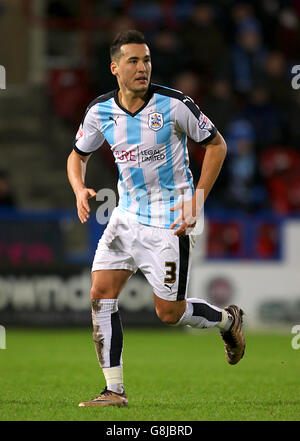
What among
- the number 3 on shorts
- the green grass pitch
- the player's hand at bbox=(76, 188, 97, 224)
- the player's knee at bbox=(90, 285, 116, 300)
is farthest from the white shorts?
the green grass pitch

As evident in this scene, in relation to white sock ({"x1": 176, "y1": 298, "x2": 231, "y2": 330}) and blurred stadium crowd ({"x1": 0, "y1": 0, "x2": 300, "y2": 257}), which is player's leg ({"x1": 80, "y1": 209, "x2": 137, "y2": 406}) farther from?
blurred stadium crowd ({"x1": 0, "y1": 0, "x2": 300, "y2": 257})

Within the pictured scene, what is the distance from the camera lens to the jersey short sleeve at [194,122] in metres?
5.90

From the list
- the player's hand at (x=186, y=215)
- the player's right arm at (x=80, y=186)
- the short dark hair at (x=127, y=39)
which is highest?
the short dark hair at (x=127, y=39)

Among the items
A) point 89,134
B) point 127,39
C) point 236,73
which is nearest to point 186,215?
point 89,134

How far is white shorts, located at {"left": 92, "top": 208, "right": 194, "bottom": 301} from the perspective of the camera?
6.02 meters

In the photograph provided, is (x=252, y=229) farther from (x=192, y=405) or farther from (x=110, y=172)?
Result: (x=192, y=405)

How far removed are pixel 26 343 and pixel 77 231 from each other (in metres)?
1.92

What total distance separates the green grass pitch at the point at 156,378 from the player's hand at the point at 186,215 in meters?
1.08

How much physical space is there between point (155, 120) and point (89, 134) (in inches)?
20.2

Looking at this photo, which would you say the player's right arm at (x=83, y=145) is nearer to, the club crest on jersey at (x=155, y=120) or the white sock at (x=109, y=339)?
the club crest on jersey at (x=155, y=120)

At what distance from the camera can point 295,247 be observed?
11836mm

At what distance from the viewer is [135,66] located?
5.84 metres

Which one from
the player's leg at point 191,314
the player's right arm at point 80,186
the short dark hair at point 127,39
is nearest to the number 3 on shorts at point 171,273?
the player's leg at point 191,314
